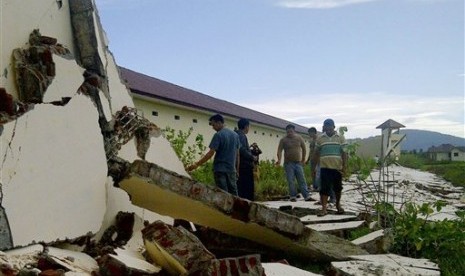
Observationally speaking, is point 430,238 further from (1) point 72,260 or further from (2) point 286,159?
(2) point 286,159

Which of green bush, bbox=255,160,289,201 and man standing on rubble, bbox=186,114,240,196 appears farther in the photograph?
green bush, bbox=255,160,289,201

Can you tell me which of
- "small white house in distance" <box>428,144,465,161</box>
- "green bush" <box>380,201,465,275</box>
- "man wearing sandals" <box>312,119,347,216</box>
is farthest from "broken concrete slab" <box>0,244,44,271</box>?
"small white house in distance" <box>428,144,465,161</box>

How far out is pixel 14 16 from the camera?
3.79 metres

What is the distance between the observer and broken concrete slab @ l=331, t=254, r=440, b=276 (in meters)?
4.00

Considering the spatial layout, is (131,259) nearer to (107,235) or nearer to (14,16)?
(107,235)

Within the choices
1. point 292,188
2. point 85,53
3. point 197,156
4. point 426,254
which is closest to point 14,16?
point 85,53

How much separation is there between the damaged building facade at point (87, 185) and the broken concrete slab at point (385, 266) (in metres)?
0.27

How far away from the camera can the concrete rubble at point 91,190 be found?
3.12m

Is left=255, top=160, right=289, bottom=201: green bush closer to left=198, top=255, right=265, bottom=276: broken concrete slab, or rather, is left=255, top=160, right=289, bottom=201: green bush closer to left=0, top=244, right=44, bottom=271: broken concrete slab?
left=198, top=255, right=265, bottom=276: broken concrete slab

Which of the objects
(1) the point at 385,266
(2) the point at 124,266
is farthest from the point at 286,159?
(2) the point at 124,266

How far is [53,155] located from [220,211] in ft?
4.26

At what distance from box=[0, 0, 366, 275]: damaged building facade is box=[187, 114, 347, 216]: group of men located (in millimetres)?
1333

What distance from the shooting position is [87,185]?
3.93m

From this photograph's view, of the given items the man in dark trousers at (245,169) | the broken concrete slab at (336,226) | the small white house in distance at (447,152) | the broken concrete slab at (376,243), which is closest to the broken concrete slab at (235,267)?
the broken concrete slab at (376,243)
